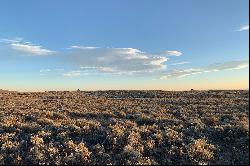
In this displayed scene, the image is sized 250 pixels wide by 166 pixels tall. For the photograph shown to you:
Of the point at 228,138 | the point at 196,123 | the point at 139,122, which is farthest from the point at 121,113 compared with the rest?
the point at 228,138

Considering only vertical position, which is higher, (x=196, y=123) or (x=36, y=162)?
(x=196, y=123)

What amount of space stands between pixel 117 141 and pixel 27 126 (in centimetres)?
679

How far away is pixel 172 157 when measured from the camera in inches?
652

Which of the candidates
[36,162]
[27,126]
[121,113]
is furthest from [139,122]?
[36,162]

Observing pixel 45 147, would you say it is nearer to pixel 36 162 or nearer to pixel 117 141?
pixel 36 162

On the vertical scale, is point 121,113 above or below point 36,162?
above

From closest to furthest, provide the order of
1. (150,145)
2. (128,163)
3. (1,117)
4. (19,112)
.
Answer: (128,163)
(150,145)
(1,117)
(19,112)

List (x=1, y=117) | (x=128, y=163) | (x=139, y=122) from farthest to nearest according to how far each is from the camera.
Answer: (x=1, y=117) → (x=139, y=122) → (x=128, y=163)


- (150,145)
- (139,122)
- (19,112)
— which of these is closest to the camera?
(150,145)

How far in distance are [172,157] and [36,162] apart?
6481mm

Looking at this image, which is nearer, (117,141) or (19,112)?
(117,141)

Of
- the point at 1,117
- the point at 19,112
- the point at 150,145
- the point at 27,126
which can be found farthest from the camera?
the point at 19,112

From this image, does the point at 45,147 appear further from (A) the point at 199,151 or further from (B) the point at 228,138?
(B) the point at 228,138

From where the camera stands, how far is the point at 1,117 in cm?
2662
